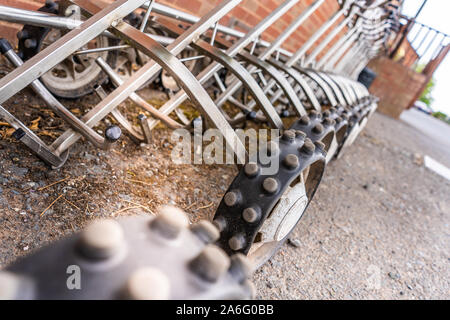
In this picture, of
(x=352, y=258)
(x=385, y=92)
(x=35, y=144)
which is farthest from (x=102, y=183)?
(x=385, y=92)

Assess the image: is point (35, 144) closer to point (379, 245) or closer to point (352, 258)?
point (352, 258)

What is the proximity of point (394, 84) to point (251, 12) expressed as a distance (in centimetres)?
531

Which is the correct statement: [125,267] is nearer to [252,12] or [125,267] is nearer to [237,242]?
[237,242]

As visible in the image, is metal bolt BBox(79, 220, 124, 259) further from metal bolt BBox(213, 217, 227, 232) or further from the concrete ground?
the concrete ground

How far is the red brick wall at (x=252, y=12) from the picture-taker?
1596 mm

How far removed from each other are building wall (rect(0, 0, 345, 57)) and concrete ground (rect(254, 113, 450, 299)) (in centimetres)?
154

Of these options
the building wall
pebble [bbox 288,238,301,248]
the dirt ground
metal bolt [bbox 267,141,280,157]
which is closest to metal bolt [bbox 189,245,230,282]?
metal bolt [bbox 267,141,280,157]

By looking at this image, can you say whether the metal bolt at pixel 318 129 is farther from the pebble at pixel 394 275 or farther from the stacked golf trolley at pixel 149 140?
the pebble at pixel 394 275

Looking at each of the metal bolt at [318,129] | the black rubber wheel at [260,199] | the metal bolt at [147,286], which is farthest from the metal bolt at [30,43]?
the metal bolt at [147,286]

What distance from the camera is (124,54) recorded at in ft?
5.53

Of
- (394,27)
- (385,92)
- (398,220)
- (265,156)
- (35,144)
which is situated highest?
(394,27)

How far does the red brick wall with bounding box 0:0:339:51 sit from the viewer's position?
5.24ft
